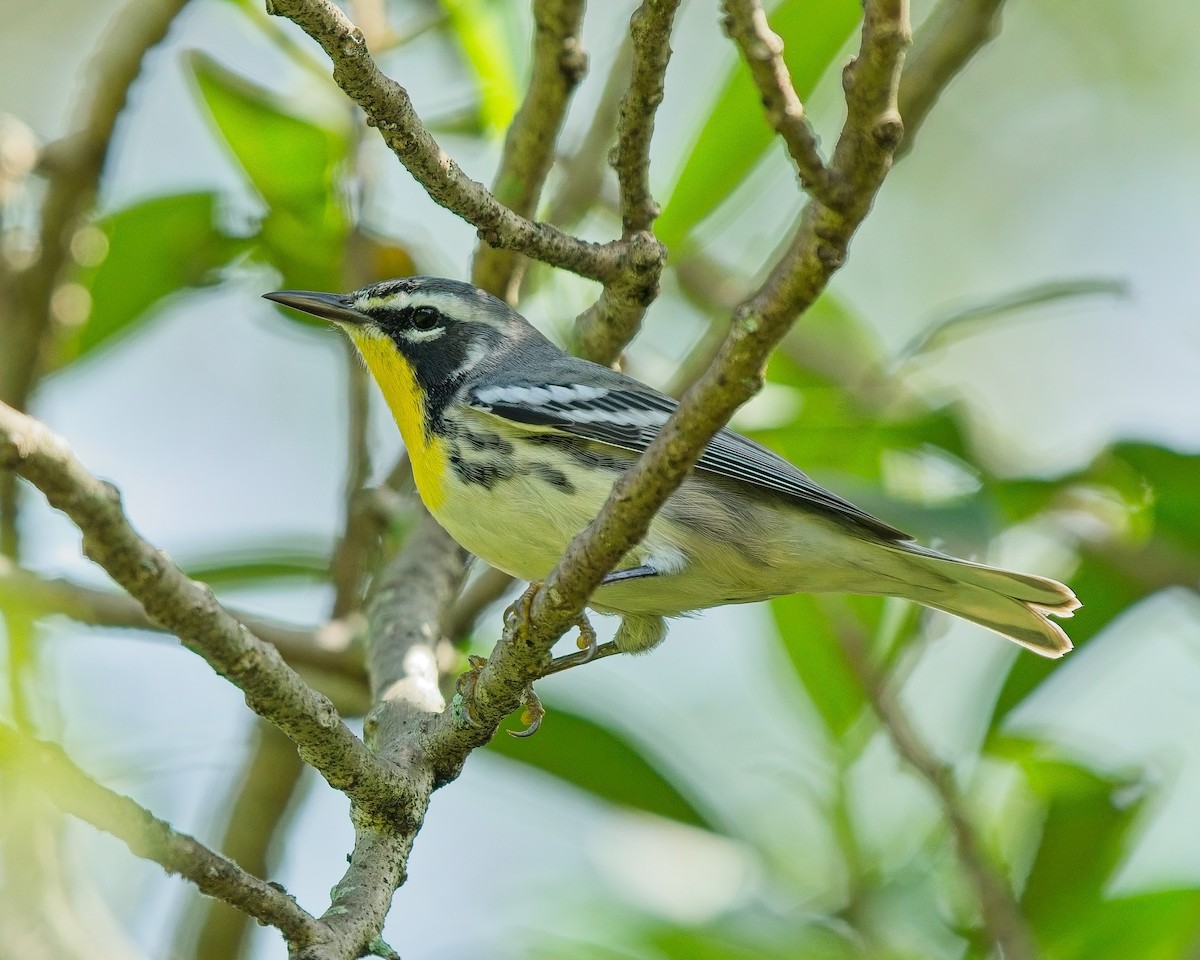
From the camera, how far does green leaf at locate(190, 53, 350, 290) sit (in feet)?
15.8

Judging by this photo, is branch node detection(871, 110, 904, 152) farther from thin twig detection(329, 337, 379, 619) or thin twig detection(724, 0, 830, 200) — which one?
thin twig detection(329, 337, 379, 619)

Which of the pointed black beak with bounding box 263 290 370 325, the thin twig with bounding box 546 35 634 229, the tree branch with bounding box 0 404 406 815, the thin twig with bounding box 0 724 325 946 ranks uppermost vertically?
the thin twig with bounding box 546 35 634 229

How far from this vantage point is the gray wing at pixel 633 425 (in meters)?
3.75

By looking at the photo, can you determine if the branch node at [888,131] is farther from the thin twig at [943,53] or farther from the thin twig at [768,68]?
the thin twig at [943,53]

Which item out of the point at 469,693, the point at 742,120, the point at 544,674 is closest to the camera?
the point at 469,693

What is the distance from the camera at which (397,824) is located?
2.64 meters

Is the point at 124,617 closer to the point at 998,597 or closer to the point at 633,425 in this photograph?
the point at 633,425

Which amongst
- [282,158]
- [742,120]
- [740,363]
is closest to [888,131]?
[740,363]

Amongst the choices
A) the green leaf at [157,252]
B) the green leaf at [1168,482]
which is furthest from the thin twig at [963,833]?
the green leaf at [157,252]

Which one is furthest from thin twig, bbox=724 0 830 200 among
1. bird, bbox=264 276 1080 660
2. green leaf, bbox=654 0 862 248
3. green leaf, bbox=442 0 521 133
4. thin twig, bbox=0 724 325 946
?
green leaf, bbox=442 0 521 133

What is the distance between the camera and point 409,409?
165 inches

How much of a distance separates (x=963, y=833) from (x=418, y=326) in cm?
228

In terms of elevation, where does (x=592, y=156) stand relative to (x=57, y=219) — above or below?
above

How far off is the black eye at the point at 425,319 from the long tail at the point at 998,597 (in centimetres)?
166
